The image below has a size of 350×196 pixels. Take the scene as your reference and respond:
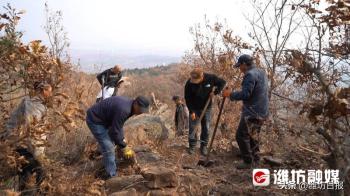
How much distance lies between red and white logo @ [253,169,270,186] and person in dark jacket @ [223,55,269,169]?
1.51 ft

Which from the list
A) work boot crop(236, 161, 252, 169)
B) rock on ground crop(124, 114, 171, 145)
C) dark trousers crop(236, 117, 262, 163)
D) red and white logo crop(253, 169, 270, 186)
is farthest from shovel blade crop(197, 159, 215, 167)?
rock on ground crop(124, 114, 171, 145)

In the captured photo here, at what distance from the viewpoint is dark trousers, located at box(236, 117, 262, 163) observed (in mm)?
6166

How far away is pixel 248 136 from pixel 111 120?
79.7 inches

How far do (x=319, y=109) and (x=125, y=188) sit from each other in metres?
3.21

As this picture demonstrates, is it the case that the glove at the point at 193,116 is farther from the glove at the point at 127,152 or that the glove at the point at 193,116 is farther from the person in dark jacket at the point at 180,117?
the person in dark jacket at the point at 180,117

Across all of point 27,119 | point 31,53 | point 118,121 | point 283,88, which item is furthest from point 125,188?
point 283,88

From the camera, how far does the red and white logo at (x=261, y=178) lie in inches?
225

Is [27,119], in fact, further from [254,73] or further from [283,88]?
[283,88]

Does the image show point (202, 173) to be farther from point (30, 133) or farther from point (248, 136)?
point (30, 133)

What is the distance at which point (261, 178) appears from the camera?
18.9 feet

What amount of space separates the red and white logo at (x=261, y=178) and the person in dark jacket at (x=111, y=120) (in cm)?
171

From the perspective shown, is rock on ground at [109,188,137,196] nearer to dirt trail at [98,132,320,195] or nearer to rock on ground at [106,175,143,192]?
dirt trail at [98,132,320,195]

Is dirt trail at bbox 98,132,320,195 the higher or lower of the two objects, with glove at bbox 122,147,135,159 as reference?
lower

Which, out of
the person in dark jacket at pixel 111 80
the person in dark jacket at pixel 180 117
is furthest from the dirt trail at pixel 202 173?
the person in dark jacket at pixel 180 117
